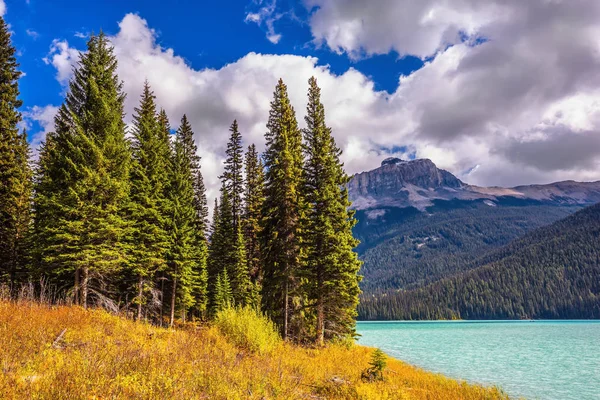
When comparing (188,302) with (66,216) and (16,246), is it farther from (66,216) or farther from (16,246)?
(66,216)

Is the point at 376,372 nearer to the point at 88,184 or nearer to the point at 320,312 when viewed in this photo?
the point at 320,312

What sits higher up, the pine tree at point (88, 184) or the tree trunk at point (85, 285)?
the pine tree at point (88, 184)

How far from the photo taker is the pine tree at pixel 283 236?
2594cm

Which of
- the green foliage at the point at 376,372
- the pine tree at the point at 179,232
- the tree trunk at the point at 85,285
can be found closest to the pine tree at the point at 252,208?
the pine tree at the point at 179,232

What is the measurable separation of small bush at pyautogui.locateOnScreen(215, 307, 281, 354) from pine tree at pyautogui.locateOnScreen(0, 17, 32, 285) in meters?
17.3

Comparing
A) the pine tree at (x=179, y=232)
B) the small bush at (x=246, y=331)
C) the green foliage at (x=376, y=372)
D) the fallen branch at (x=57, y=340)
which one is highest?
the pine tree at (x=179, y=232)

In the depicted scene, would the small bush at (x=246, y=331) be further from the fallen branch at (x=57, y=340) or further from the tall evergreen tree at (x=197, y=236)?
the tall evergreen tree at (x=197, y=236)

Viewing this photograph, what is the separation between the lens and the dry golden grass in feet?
18.9

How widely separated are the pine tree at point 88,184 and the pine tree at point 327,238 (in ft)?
40.6

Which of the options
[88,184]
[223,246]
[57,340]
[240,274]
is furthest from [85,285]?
[223,246]

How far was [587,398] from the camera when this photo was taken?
62.7 feet

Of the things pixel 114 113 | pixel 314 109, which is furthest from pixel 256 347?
pixel 314 109

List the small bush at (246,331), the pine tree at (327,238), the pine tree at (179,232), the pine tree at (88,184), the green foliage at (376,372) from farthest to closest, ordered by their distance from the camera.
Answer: the pine tree at (179,232)
the pine tree at (327,238)
the pine tree at (88,184)
the small bush at (246,331)
the green foliage at (376,372)

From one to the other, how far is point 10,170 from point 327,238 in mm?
22234
